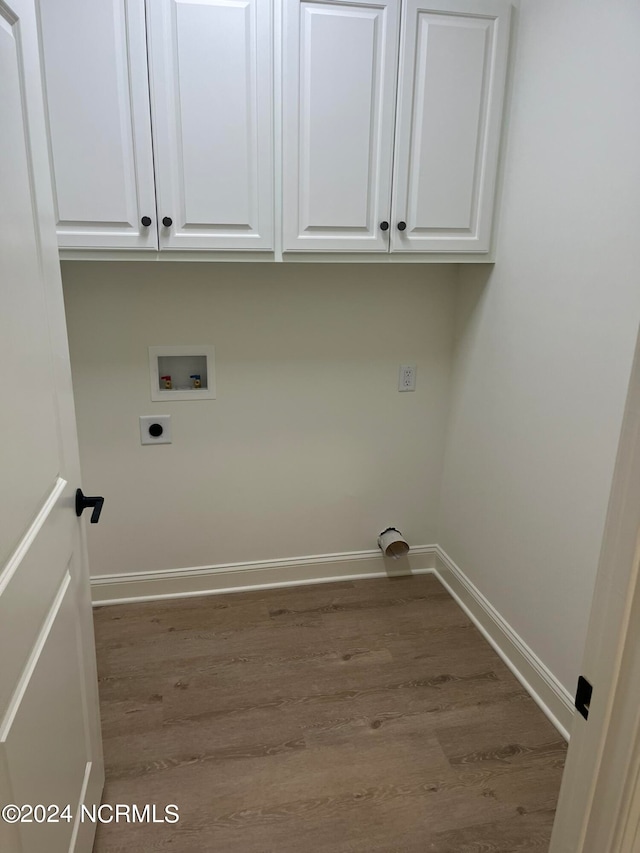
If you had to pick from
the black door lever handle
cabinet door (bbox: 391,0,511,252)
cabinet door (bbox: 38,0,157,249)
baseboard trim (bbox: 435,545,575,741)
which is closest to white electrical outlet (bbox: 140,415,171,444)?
cabinet door (bbox: 38,0,157,249)

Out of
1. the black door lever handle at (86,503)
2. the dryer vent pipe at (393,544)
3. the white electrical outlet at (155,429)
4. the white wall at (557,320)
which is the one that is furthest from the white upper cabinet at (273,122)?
the dryer vent pipe at (393,544)

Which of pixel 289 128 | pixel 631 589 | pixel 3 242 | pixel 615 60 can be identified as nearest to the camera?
pixel 631 589

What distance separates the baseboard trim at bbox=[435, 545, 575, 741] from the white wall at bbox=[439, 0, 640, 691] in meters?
0.05

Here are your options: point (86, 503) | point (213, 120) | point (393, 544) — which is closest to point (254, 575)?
point (393, 544)

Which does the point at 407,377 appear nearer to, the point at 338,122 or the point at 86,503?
the point at 338,122

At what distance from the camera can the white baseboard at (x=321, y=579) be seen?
7.53ft

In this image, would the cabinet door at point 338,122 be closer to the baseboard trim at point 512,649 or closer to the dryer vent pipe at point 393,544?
the dryer vent pipe at point 393,544

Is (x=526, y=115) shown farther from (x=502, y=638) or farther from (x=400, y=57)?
(x=502, y=638)

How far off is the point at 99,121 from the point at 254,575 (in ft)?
6.22

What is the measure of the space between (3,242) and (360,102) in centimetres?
141

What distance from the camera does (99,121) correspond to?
1753 mm

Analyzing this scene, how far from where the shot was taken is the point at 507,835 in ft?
5.18

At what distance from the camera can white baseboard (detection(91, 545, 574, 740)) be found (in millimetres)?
2294

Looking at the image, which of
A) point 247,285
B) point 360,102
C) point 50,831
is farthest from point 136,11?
point 50,831
